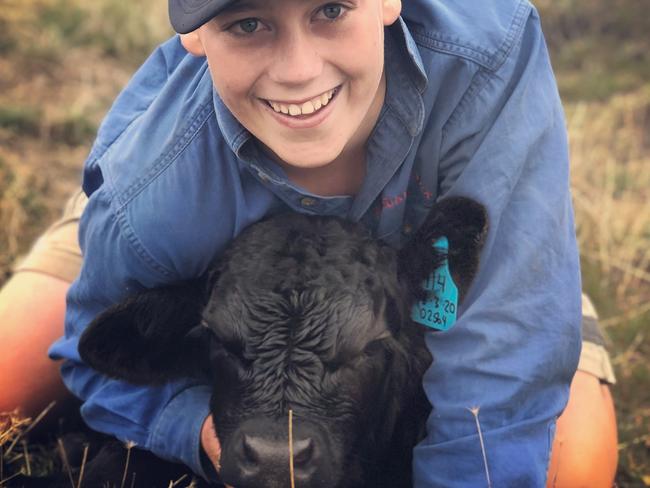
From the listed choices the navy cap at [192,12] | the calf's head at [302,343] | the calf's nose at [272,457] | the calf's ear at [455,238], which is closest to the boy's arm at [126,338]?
the calf's head at [302,343]

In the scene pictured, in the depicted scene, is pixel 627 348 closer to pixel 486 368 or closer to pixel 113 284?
pixel 486 368

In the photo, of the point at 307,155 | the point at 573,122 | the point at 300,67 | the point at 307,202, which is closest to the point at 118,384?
the point at 307,202

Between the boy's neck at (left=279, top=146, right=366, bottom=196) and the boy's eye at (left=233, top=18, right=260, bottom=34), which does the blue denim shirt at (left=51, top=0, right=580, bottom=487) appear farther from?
the boy's eye at (left=233, top=18, right=260, bottom=34)

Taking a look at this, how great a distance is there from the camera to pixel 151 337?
11.5ft

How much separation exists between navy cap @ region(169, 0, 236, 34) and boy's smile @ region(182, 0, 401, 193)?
0.10 metres

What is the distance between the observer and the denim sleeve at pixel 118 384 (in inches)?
136

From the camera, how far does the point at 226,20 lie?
2.87 m

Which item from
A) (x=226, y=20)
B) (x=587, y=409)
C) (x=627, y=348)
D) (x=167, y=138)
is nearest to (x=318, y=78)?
(x=226, y=20)

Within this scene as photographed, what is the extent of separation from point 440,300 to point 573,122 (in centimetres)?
391

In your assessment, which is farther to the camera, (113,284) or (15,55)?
(15,55)

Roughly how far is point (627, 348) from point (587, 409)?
1.18 metres

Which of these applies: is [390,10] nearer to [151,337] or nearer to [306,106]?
[306,106]

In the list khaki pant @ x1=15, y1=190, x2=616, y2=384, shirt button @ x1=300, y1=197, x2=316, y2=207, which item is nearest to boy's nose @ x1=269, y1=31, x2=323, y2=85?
shirt button @ x1=300, y1=197, x2=316, y2=207

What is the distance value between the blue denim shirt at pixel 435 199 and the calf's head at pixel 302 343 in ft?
0.36
